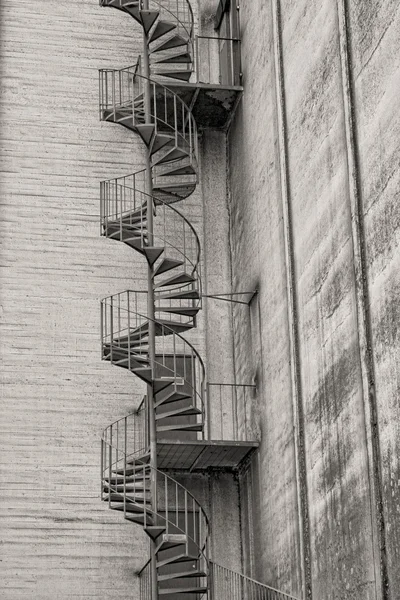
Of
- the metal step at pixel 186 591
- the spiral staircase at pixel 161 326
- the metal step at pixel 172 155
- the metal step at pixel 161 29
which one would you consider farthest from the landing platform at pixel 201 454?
the metal step at pixel 161 29

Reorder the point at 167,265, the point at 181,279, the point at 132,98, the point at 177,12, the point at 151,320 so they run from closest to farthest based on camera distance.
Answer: the point at 151,320
the point at 181,279
the point at 167,265
the point at 132,98
the point at 177,12

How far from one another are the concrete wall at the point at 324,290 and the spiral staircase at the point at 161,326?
1.10 meters

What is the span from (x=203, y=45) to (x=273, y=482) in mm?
9475

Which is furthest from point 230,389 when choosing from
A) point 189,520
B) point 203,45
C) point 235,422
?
point 203,45

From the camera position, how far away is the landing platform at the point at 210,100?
22.3 metres

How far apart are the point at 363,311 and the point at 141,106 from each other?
839cm

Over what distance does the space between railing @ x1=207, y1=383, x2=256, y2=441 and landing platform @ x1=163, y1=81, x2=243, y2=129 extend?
5.16 meters

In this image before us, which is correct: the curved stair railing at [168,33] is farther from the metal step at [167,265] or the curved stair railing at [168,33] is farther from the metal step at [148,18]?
the metal step at [167,265]

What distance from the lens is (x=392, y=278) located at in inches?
556

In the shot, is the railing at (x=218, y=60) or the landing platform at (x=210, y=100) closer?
the landing platform at (x=210, y=100)

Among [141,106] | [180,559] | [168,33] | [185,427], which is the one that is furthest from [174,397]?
[168,33]

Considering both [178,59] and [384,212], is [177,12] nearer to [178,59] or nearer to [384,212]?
[178,59]

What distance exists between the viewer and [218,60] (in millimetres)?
23906

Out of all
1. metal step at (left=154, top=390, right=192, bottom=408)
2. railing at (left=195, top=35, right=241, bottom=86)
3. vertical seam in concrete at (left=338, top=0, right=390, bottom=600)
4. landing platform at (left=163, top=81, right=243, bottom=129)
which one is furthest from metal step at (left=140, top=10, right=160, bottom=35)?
metal step at (left=154, top=390, right=192, bottom=408)
